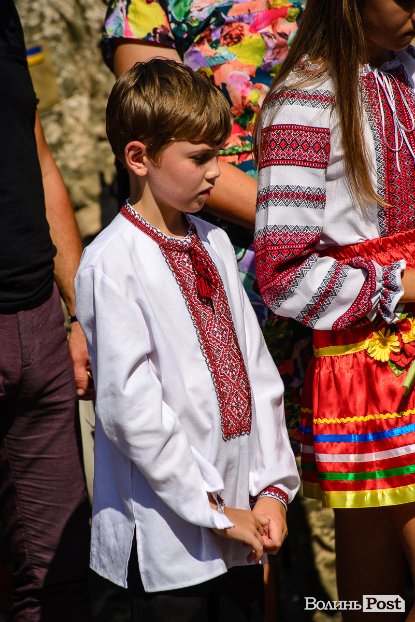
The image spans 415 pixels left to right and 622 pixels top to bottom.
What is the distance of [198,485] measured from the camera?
213 centimetres

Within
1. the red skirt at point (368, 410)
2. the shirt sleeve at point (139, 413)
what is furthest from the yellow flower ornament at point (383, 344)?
the shirt sleeve at point (139, 413)

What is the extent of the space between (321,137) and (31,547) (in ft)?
4.62

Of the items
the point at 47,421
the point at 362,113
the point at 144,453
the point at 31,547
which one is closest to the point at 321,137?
the point at 362,113

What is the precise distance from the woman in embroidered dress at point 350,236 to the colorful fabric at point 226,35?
1.23 feet

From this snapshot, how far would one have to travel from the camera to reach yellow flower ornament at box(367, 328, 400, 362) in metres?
2.43

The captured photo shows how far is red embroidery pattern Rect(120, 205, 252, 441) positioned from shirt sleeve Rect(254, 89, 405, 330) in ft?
0.60

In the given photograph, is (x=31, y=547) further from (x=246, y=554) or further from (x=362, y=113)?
(x=362, y=113)

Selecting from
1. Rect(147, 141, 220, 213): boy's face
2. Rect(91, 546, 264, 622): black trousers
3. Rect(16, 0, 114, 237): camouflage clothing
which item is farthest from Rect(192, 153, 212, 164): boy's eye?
Rect(16, 0, 114, 237): camouflage clothing

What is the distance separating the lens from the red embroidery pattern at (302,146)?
2363mm

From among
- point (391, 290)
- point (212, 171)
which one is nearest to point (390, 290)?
point (391, 290)

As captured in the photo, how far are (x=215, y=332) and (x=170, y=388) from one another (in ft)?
0.59

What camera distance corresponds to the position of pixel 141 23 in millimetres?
2867

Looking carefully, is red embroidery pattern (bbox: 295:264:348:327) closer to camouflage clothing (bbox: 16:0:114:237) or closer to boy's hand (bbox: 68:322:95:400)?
boy's hand (bbox: 68:322:95:400)

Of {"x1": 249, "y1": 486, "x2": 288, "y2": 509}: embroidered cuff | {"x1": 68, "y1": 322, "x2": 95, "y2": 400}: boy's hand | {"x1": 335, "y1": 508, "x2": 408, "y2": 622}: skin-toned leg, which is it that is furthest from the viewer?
{"x1": 68, "y1": 322, "x2": 95, "y2": 400}: boy's hand
